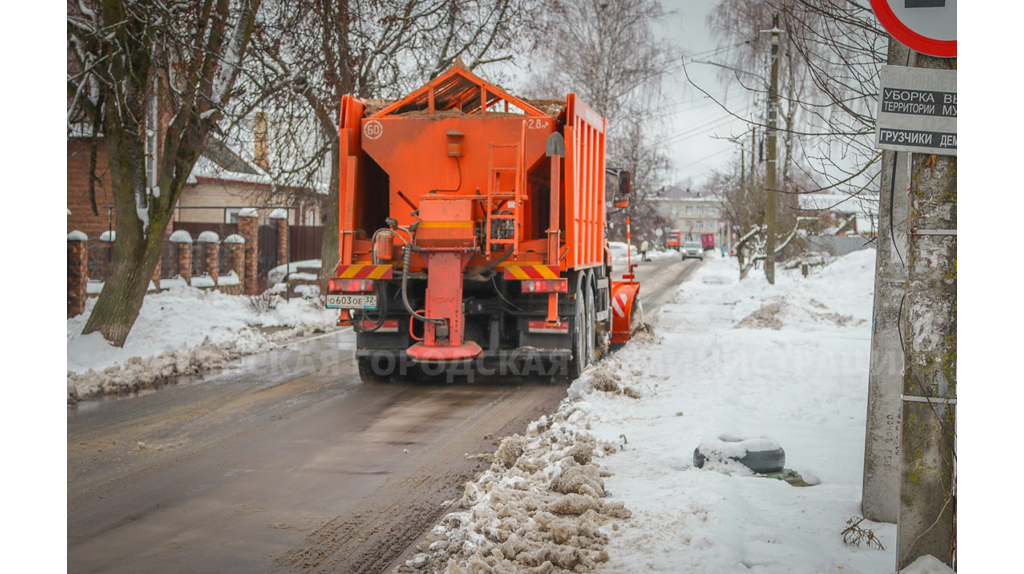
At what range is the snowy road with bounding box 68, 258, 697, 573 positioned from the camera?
4.91 meters

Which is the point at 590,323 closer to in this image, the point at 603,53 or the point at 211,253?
the point at 603,53

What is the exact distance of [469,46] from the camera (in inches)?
793

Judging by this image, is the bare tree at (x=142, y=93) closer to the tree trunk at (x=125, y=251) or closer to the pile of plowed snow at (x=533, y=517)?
the tree trunk at (x=125, y=251)

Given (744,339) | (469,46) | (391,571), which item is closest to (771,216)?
(469,46)

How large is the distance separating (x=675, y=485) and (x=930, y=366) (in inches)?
87.4

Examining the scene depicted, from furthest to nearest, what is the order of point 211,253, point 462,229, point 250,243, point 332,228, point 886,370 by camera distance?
point 250,243 < point 211,253 < point 332,228 < point 462,229 < point 886,370

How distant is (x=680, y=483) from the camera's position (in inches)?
225

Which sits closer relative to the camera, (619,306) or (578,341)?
(578,341)

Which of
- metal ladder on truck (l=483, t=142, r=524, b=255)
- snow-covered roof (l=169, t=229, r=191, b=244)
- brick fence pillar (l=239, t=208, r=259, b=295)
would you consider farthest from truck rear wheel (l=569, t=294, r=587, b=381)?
brick fence pillar (l=239, t=208, r=259, b=295)

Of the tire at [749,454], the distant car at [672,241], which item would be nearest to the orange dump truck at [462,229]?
the tire at [749,454]

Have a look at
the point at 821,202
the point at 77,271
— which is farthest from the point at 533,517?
the point at 821,202

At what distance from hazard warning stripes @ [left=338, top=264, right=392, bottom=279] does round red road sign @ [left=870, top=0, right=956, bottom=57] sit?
7.12 meters

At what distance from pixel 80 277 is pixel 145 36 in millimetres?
5988

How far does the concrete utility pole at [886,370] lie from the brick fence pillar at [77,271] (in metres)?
14.4
